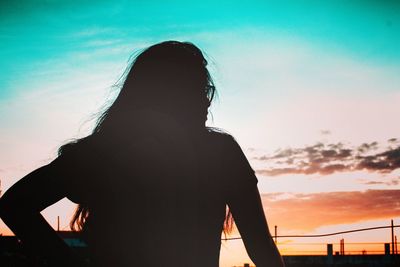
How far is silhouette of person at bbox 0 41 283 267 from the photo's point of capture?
1354mm

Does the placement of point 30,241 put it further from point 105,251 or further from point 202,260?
point 202,260

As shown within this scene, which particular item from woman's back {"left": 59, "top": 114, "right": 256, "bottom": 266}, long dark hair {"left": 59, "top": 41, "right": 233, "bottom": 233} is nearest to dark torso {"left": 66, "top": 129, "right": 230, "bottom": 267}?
woman's back {"left": 59, "top": 114, "right": 256, "bottom": 266}

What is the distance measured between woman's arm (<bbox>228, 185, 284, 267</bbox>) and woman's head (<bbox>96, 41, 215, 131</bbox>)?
0.29m

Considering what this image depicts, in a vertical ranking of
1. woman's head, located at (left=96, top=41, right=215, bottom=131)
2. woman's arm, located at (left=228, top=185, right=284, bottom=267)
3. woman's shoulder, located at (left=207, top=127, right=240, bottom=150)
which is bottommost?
woman's arm, located at (left=228, top=185, right=284, bottom=267)

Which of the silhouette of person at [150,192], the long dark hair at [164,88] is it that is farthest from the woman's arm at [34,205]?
the long dark hair at [164,88]

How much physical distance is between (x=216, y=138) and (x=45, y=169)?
1.77 ft

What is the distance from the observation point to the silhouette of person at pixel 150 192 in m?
1.35

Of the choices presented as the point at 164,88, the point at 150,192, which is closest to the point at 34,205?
the point at 150,192

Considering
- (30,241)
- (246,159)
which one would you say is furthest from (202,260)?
(30,241)

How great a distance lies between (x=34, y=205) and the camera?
4.45 feet

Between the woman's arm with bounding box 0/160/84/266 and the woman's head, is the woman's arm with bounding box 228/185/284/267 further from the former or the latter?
the woman's arm with bounding box 0/160/84/266

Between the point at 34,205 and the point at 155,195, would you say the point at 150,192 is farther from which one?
the point at 34,205

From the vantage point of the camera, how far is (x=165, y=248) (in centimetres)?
137

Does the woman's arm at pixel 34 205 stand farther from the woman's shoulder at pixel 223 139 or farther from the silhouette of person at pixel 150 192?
the woman's shoulder at pixel 223 139
